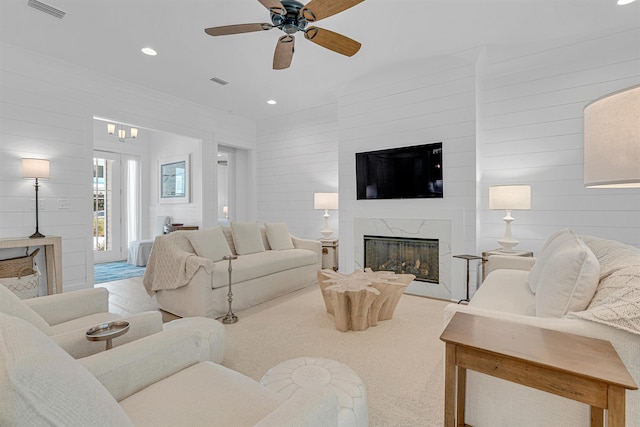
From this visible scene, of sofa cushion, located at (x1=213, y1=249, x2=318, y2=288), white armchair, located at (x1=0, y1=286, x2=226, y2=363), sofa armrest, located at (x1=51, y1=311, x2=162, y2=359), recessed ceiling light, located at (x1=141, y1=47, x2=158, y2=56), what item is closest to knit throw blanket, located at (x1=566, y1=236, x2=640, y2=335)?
white armchair, located at (x1=0, y1=286, x2=226, y2=363)

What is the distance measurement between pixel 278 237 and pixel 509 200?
2969 mm

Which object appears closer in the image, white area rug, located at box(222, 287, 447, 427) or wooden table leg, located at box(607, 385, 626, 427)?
wooden table leg, located at box(607, 385, 626, 427)

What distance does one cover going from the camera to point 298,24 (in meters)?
2.32

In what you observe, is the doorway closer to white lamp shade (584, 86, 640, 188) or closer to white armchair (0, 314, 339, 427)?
white armchair (0, 314, 339, 427)

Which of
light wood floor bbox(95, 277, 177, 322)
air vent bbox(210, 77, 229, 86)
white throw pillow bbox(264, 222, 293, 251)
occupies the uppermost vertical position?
air vent bbox(210, 77, 229, 86)

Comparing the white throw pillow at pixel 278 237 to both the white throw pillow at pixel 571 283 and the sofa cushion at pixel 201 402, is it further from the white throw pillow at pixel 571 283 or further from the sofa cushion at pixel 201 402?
the white throw pillow at pixel 571 283

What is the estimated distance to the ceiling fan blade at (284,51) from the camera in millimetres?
2503

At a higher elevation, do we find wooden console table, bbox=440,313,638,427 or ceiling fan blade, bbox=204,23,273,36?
ceiling fan blade, bbox=204,23,273,36

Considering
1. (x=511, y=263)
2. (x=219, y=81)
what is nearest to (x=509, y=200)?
(x=511, y=263)

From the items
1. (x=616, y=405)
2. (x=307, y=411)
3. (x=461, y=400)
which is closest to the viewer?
(x=307, y=411)

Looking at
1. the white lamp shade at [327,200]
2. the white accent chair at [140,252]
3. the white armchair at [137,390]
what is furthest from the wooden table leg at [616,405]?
the white accent chair at [140,252]

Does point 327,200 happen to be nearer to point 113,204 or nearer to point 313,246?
point 313,246

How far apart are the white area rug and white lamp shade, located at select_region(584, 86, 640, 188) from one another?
141 centimetres

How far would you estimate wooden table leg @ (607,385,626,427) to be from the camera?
0.90m
